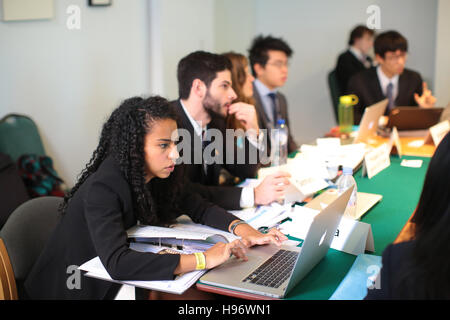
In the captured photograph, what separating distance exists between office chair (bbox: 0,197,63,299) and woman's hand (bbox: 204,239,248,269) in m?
0.66

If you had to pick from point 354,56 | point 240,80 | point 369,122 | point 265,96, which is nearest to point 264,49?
point 265,96

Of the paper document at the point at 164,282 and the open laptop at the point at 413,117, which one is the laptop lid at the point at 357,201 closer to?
the paper document at the point at 164,282

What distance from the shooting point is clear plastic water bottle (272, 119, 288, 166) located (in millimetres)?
2775

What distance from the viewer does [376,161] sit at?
2619mm

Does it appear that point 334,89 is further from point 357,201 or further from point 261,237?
point 261,237

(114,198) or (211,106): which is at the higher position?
(211,106)

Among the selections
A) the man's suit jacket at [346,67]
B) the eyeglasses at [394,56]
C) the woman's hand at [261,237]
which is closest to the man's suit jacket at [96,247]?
the woman's hand at [261,237]

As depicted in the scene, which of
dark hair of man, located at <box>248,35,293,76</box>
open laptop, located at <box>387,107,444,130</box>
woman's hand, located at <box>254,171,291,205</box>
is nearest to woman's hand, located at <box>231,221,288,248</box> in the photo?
Result: woman's hand, located at <box>254,171,291,205</box>

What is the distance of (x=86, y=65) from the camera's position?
11.6 feet

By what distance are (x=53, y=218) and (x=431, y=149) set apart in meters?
2.31

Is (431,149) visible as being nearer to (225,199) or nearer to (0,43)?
(225,199)

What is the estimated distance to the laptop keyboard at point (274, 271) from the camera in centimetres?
138

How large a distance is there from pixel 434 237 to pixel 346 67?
14.6ft
